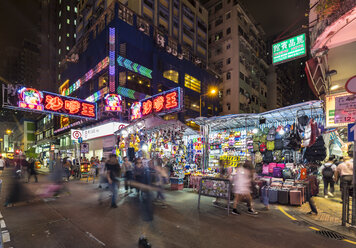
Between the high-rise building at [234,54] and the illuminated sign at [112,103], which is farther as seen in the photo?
the high-rise building at [234,54]

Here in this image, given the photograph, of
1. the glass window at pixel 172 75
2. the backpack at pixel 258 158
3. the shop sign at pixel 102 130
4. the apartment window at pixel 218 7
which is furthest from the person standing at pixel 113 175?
the apartment window at pixel 218 7

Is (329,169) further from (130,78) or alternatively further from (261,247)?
(130,78)

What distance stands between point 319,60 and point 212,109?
30.2 meters

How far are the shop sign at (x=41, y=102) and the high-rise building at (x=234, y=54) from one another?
3037 cm

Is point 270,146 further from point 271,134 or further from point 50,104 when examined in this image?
point 50,104

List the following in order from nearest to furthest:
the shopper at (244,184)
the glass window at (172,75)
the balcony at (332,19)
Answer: the balcony at (332,19)
the shopper at (244,184)
the glass window at (172,75)

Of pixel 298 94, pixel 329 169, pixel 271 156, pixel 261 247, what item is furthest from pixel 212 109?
pixel 298 94

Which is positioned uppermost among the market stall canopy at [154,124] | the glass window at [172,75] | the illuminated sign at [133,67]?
the glass window at [172,75]

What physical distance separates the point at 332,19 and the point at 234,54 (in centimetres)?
3644

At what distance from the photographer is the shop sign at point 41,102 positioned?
15508 millimetres

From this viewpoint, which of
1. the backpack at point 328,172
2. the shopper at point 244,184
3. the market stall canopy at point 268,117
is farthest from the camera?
the market stall canopy at point 268,117

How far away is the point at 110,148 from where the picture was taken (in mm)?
22484

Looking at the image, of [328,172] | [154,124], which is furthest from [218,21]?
[328,172]

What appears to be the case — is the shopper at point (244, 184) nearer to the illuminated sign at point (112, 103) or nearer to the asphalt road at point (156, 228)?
the asphalt road at point (156, 228)
